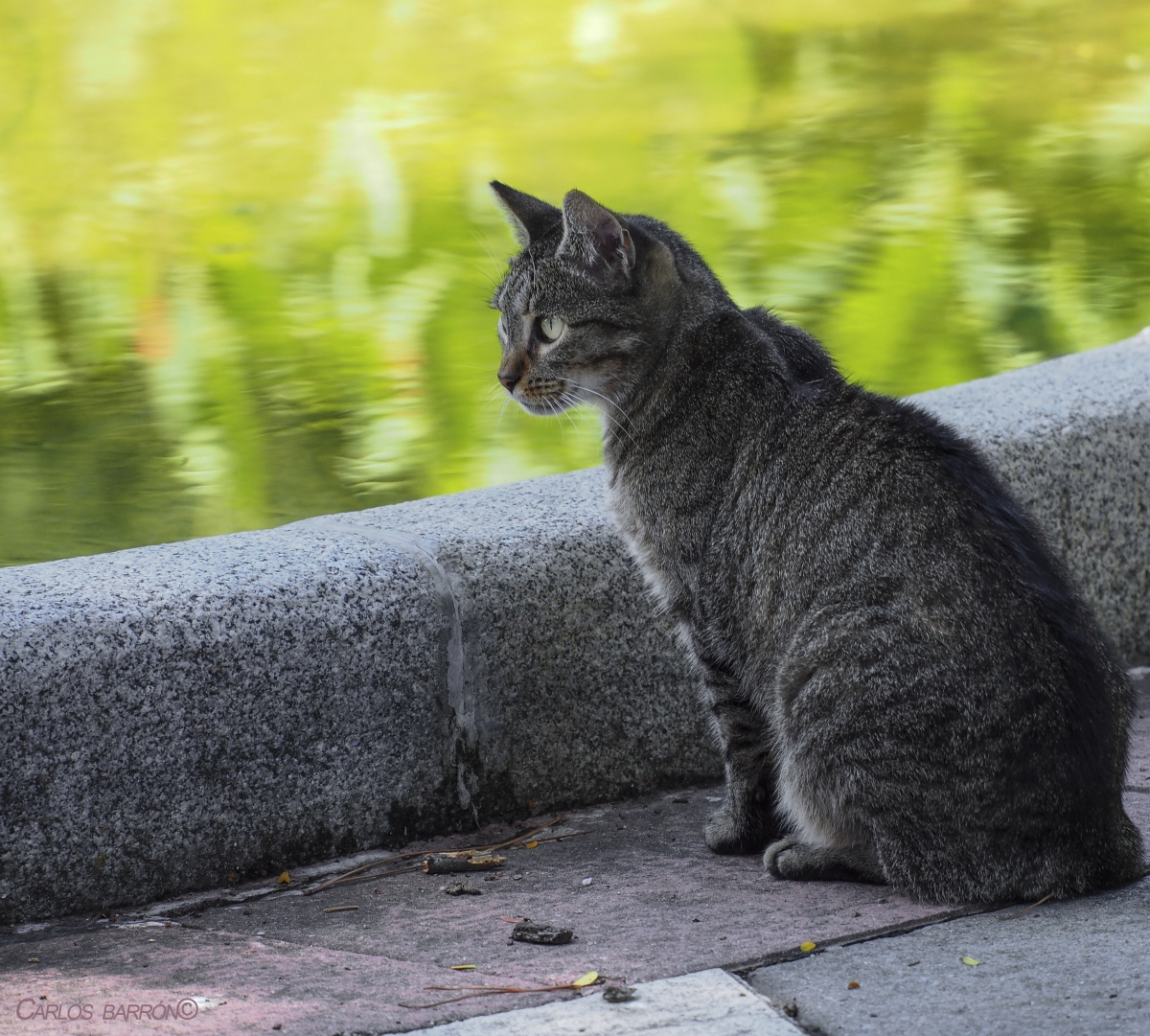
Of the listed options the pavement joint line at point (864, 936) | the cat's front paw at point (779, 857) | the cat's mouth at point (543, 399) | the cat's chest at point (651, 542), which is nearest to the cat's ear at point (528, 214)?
the cat's mouth at point (543, 399)

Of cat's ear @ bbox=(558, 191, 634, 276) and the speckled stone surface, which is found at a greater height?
cat's ear @ bbox=(558, 191, 634, 276)

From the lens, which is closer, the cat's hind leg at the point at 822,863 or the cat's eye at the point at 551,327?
the cat's hind leg at the point at 822,863

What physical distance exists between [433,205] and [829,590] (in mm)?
4319

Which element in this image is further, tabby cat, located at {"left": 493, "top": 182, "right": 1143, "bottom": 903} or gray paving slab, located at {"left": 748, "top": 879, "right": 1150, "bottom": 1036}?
tabby cat, located at {"left": 493, "top": 182, "right": 1143, "bottom": 903}

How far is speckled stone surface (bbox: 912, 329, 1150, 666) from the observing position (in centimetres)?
328

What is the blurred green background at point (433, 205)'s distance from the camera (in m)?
4.44

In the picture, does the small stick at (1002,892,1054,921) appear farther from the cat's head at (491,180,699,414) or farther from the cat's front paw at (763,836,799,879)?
the cat's head at (491,180,699,414)

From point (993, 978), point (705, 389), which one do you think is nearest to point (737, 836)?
point (993, 978)

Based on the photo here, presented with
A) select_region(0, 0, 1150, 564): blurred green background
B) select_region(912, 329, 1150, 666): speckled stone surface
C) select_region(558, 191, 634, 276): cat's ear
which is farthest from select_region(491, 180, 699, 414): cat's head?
select_region(912, 329, 1150, 666): speckled stone surface

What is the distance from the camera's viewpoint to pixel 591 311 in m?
2.86

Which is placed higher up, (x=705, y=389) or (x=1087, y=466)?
(x=705, y=389)

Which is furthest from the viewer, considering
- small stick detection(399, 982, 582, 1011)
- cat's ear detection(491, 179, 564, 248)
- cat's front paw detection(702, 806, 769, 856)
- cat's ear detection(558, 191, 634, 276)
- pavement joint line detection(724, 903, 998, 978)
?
cat's ear detection(491, 179, 564, 248)

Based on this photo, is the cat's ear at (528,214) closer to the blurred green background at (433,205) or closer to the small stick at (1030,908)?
the blurred green background at (433,205)

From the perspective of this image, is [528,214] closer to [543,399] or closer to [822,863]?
[543,399]
